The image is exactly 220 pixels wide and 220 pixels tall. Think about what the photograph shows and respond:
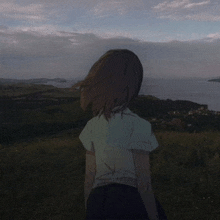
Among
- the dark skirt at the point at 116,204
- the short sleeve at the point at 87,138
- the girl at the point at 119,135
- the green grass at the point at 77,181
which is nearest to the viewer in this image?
the dark skirt at the point at 116,204

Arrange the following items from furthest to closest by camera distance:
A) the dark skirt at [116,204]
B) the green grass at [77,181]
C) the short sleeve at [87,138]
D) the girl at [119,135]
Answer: the green grass at [77,181]
the short sleeve at [87,138]
the girl at [119,135]
the dark skirt at [116,204]

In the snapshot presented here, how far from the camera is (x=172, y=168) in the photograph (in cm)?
743

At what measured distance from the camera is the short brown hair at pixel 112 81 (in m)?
2.01

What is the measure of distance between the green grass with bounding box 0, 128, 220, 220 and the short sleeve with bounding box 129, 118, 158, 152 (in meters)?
3.62

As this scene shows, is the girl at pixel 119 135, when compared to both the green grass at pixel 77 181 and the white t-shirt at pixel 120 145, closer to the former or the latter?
the white t-shirt at pixel 120 145

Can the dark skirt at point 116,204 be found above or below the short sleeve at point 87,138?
below

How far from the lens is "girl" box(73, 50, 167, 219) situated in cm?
199

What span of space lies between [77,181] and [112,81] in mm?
5532

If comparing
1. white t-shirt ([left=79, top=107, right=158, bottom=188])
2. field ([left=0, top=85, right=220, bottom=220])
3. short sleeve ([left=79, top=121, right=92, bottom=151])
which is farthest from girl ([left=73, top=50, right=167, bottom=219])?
field ([left=0, top=85, right=220, bottom=220])

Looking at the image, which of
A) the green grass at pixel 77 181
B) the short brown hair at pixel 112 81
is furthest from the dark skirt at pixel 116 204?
the green grass at pixel 77 181

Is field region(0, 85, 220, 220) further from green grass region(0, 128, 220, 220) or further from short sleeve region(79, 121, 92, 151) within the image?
short sleeve region(79, 121, 92, 151)

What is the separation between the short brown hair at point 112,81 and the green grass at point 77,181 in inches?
153

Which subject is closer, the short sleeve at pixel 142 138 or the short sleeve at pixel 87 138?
the short sleeve at pixel 142 138

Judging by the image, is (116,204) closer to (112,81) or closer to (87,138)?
(87,138)
